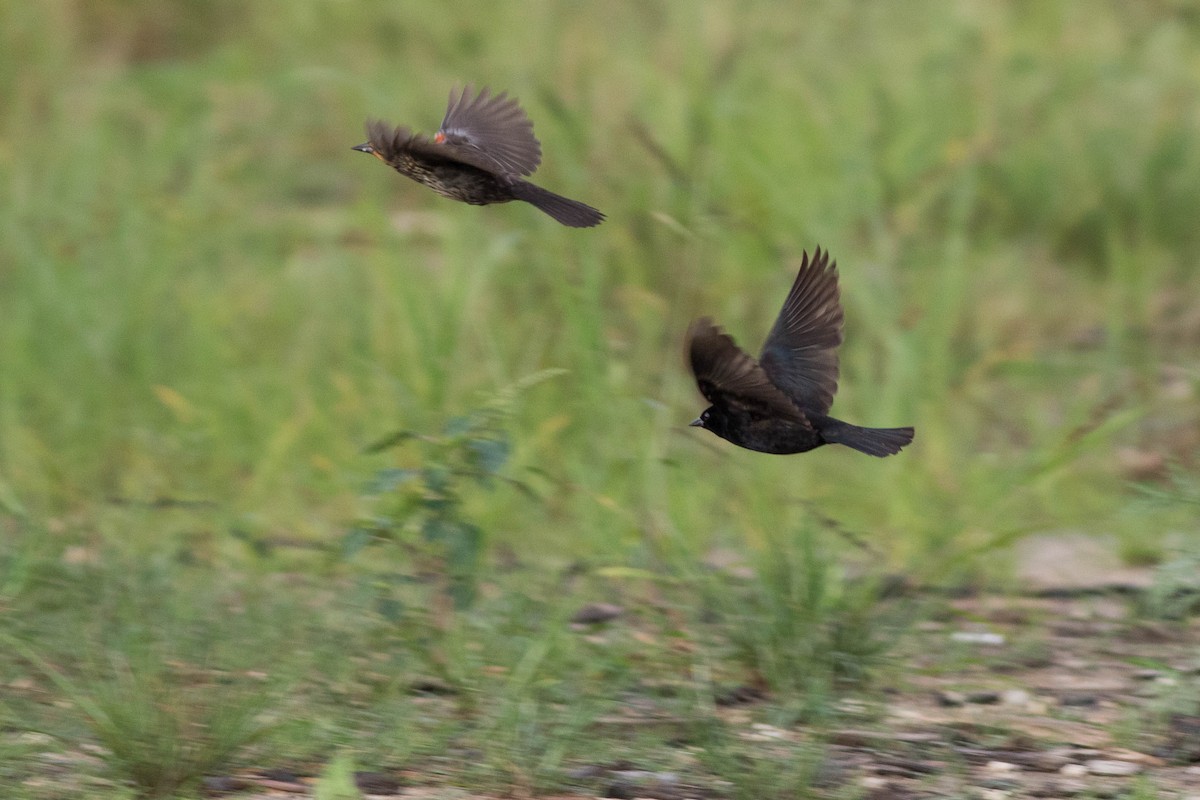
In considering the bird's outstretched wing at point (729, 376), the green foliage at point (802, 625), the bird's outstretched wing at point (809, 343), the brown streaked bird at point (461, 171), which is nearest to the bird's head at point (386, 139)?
the brown streaked bird at point (461, 171)

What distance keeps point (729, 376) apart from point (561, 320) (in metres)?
2.27

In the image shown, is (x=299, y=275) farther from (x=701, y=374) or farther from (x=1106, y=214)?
(x=701, y=374)

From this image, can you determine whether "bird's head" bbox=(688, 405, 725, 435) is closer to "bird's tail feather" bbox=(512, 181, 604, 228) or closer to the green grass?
"bird's tail feather" bbox=(512, 181, 604, 228)

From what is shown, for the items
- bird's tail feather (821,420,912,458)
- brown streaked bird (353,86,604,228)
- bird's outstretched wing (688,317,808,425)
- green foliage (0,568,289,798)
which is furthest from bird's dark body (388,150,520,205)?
green foliage (0,568,289,798)

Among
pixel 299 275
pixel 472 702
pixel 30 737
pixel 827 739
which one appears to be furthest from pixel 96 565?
pixel 299 275

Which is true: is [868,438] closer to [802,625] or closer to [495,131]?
[802,625]

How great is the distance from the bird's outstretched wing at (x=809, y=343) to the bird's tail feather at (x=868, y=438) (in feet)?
0.24

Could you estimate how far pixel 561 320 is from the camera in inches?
185

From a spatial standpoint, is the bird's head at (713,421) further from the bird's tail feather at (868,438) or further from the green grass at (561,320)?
the green grass at (561,320)

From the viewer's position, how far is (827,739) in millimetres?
3000

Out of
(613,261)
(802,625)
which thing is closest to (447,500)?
(802,625)

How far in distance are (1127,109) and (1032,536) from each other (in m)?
2.44

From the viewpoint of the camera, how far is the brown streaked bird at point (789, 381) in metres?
2.41

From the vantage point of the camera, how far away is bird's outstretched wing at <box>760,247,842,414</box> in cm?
289
